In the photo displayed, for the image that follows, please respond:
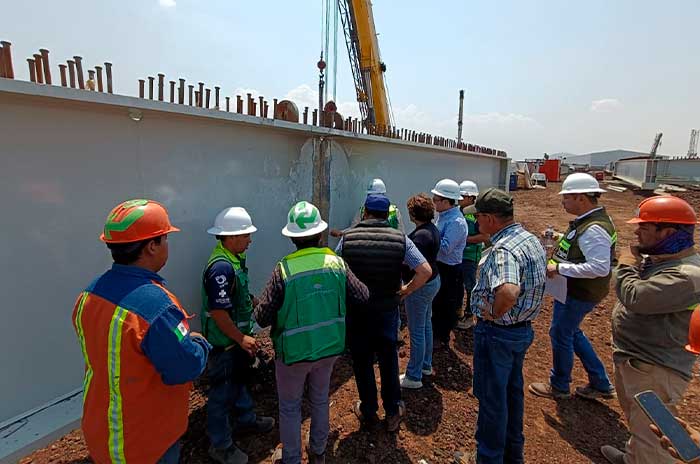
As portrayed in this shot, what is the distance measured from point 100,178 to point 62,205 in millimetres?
295

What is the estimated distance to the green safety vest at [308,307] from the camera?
2365mm

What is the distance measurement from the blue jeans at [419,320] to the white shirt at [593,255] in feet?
3.93

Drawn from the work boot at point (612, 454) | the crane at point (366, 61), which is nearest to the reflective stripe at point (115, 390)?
the work boot at point (612, 454)

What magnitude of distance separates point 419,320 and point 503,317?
130 centimetres

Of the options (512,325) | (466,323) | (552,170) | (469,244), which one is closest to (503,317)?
(512,325)

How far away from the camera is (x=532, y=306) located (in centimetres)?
251

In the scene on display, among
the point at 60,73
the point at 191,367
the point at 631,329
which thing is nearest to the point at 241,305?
the point at 191,367

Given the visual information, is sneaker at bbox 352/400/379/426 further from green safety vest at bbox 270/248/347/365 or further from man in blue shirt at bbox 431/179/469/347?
man in blue shirt at bbox 431/179/469/347

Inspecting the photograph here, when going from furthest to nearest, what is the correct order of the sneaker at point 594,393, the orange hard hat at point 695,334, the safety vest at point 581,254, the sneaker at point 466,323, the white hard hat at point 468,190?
1. the sneaker at point 466,323
2. the white hard hat at point 468,190
3. the sneaker at point 594,393
4. the safety vest at point 581,254
5. the orange hard hat at point 695,334

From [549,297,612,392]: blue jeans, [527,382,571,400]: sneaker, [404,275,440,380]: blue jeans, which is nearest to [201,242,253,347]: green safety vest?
[404,275,440,380]: blue jeans

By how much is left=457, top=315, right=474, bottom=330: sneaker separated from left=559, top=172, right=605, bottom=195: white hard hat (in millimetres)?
2627

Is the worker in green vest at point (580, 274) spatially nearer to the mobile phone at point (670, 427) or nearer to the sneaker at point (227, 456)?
the mobile phone at point (670, 427)

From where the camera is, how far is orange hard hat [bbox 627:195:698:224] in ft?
7.43

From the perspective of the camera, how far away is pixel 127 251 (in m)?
1.67
